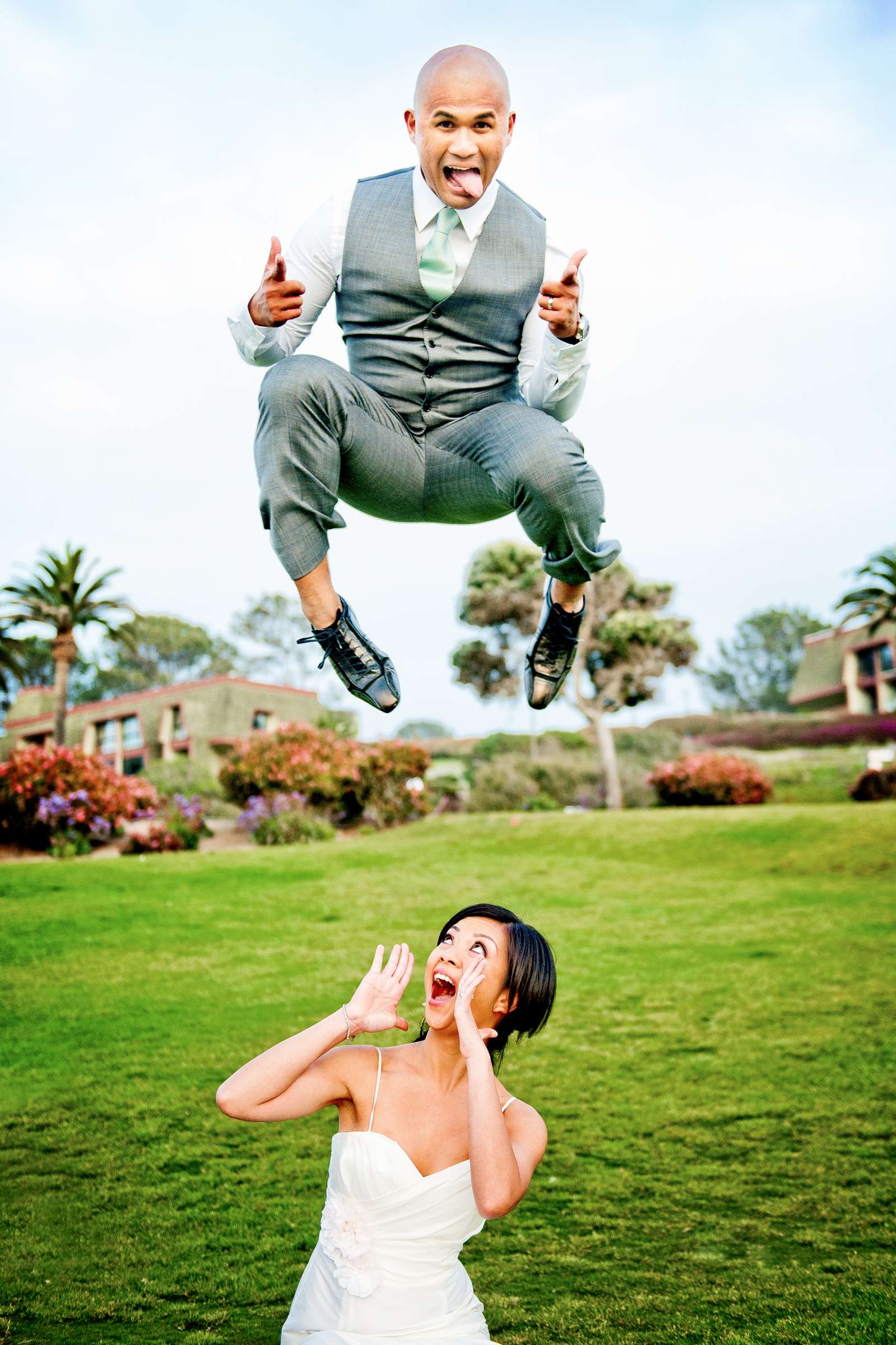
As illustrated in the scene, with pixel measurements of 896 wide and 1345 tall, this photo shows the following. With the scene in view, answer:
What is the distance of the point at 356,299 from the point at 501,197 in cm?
39

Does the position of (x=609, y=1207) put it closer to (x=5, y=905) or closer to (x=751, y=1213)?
(x=751, y=1213)

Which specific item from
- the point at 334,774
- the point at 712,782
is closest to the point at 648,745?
the point at 712,782

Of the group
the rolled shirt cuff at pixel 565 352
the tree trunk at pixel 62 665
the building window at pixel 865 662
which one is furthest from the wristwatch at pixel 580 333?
the building window at pixel 865 662

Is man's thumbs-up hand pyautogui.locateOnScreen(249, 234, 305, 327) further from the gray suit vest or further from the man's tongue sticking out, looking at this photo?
the man's tongue sticking out

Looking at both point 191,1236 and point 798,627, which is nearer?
point 191,1236

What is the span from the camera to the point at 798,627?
5303 centimetres

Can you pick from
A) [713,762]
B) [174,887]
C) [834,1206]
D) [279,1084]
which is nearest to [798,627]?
[713,762]

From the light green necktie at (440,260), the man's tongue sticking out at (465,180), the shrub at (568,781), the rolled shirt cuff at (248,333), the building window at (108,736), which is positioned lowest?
the shrub at (568,781)

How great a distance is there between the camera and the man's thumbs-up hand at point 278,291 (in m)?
2.33

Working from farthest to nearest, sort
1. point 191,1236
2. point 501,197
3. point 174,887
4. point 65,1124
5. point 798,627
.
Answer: point 798,627 → point 174,887 → point 65,1124 → point 191,1236 → point 501,197

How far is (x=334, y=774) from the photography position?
1762cm

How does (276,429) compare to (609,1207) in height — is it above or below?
above

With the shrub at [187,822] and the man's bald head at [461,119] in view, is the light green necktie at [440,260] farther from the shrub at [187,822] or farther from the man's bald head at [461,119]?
the shrub at [187,822]

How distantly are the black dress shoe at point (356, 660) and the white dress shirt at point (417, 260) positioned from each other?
617 mm
